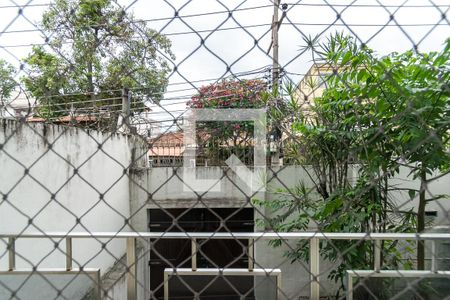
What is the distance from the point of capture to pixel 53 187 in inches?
101

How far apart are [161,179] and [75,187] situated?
1606 mm

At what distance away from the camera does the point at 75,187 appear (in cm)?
298

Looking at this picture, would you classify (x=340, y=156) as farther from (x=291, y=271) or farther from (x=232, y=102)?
(x=291, y=271)

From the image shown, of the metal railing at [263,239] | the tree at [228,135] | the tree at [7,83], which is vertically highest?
the tree at [7,83]

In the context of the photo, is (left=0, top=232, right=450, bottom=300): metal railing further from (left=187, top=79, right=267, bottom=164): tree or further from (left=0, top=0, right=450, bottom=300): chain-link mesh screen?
(left=187, top=79, right=267, bottom=164): tree

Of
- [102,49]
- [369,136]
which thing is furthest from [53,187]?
[369,136]

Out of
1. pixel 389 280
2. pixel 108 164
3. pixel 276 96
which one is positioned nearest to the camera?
pixel 389 280

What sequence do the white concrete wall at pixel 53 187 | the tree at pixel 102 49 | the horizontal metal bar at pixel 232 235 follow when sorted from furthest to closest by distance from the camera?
the white concrete wall at pixel 53 187 → the horizontal metal bar at pixel 232 235 → the tree at pixel 102 49

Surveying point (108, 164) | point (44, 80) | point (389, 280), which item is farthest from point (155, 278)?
point (44, 80)

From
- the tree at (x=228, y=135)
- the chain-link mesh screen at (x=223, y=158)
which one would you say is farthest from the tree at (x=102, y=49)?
the tree at (x=228, y=135)

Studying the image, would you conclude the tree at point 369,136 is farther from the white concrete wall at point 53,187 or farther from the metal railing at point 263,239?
the white concrete wall at point 53,187

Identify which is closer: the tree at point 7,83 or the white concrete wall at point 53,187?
the tree at point 7,83

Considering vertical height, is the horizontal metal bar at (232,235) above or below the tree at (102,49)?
below

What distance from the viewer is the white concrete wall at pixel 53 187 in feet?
6.45
